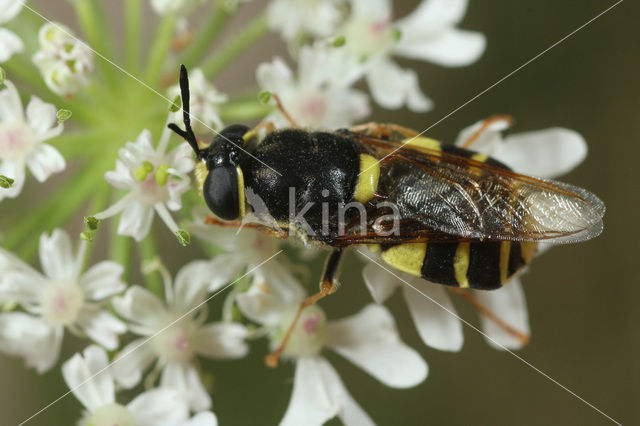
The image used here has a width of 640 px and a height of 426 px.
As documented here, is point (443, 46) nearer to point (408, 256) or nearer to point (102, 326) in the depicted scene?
point (408, 256)

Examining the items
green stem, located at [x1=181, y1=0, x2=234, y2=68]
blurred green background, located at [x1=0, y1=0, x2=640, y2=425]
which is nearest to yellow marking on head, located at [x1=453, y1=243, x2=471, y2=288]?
green stem, located at [x1=181, y1=0, x2=234, y2=68]

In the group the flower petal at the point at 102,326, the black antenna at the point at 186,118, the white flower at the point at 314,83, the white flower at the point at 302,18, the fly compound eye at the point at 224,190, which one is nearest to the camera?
the fly compound eye at the point at 224,190

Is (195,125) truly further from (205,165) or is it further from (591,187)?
(591,187)

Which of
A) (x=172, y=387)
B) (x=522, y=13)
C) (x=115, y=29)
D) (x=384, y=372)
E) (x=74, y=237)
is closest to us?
(x=172, y=387)

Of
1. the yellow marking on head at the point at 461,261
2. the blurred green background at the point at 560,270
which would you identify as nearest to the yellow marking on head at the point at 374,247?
the yellow marking on head at the point at 461,261

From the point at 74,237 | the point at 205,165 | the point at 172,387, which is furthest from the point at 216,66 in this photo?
the point at 74,237

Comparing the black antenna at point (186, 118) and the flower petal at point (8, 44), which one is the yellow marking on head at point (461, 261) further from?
the flower petal at point (8, 44)
